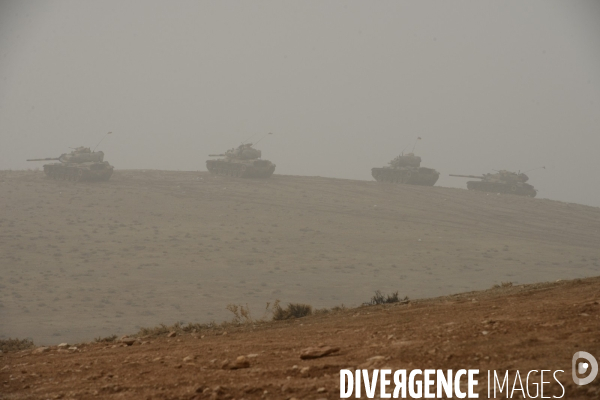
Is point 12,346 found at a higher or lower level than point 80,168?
lower

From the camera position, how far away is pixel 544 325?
17.2 ft

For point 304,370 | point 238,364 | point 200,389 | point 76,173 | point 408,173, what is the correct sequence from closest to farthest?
point 200,389, point 304,370, point 238,364, point 76,173, point 408,173

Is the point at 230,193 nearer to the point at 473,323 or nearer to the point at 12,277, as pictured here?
the point at 12,277

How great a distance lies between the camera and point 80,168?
3750 cm

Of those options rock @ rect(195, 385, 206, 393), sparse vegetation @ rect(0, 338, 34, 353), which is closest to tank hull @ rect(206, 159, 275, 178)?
sparse vegetation @ rect(0, 338, 34, 353)

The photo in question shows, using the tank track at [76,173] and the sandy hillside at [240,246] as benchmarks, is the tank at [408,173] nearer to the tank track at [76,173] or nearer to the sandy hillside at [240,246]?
the sandy hillside at [240,246]

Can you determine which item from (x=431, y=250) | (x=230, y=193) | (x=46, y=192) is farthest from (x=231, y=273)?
(x=46, y=192)

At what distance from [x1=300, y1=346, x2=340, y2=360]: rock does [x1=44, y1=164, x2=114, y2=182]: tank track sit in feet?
114

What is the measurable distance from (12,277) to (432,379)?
63.5 feet

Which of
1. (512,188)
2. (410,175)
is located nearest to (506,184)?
(512,188)

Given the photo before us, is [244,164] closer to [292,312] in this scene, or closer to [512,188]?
[512,188]

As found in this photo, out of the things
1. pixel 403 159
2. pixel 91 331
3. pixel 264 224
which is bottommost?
pixel 91 331

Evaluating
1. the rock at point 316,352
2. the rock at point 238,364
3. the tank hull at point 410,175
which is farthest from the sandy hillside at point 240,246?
the rock at point 316,352

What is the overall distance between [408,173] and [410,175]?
200 millimetres
